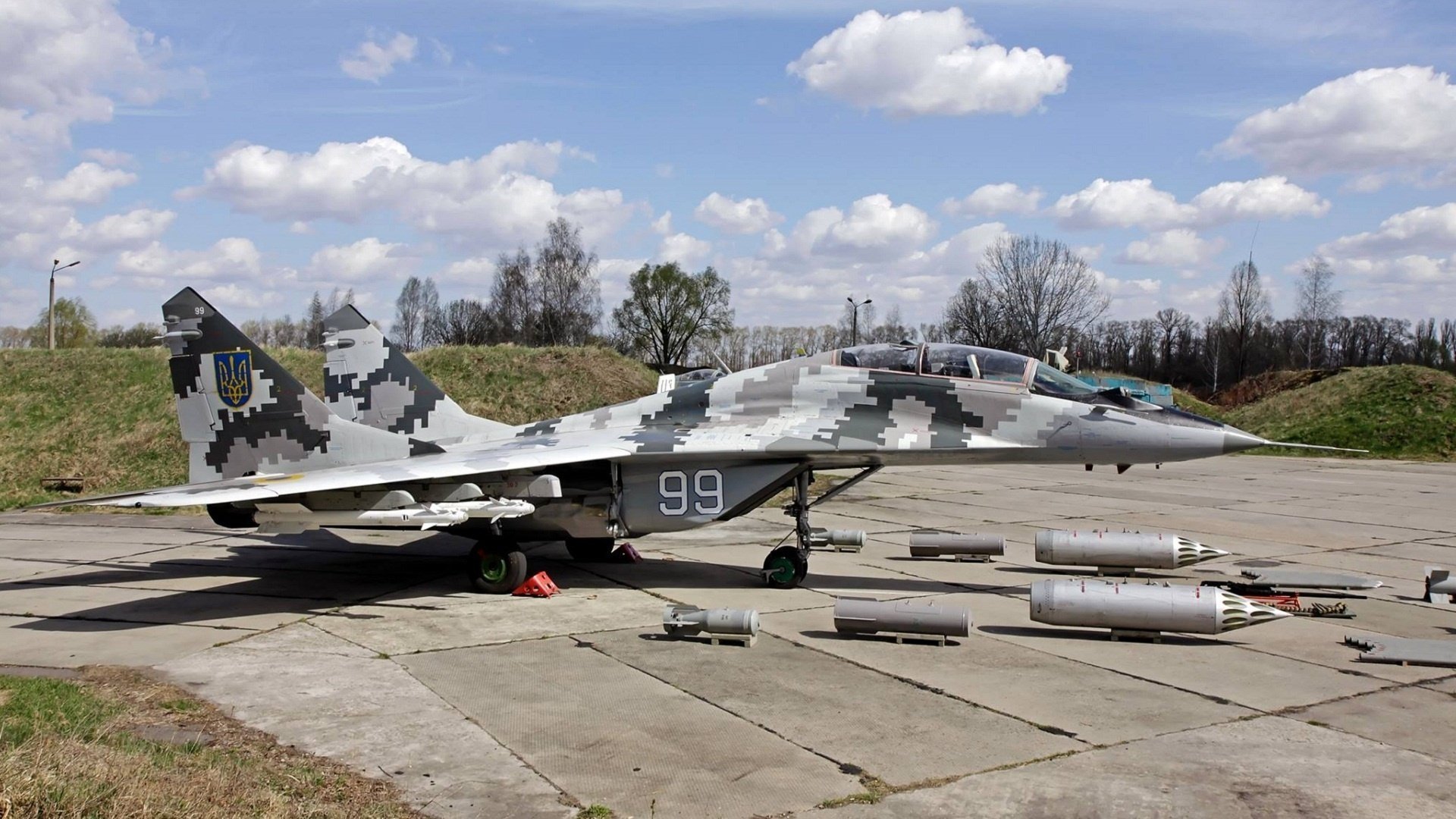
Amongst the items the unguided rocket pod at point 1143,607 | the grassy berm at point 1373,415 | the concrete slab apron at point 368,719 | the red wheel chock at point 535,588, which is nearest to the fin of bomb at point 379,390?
the red wheel chock at point 535,588

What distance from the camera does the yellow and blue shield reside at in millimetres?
12922

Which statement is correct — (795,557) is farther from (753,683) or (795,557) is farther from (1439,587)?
(1439,587)

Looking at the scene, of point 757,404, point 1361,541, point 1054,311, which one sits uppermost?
point 1054,311

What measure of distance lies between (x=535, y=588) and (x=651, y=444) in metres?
2.15

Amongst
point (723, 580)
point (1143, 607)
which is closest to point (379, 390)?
point (723, 580)

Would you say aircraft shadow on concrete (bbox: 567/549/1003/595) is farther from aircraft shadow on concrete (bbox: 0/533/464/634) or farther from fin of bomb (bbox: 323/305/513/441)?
fin of bomb (bbox: 323/305/513/441)

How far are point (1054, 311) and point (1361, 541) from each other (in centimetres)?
5497

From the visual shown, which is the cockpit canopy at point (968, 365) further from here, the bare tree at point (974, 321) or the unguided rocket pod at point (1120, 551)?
the bare tree at point (974, 321)

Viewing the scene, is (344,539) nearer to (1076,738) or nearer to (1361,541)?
(1076,738)

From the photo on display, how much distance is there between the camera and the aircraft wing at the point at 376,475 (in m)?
9.86

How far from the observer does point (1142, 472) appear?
29.2m

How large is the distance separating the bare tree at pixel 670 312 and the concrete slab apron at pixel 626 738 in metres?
67.3

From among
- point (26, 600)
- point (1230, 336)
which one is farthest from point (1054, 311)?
point (26, 600)

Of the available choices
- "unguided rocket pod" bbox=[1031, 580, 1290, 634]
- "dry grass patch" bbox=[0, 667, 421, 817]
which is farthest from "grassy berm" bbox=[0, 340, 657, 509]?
"unguided rocket pod" bbox=[1031, 580, 1290, 634]
